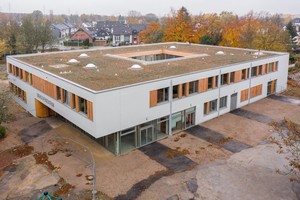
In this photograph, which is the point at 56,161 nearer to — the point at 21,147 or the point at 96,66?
the point at 21,147

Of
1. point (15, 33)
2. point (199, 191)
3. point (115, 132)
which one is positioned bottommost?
point (199, 191)

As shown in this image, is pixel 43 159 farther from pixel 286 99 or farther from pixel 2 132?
pixel 286 99

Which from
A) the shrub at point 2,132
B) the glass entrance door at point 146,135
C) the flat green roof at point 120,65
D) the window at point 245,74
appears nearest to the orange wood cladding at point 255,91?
the window at point 245,74

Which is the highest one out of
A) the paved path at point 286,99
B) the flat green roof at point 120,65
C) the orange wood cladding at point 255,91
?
the flat green roof at point 120,65

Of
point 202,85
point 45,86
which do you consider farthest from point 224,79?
point 45,86

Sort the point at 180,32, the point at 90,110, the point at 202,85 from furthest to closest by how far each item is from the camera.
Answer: the point at 180,32 → the point at 202,85 → the point at 90,110

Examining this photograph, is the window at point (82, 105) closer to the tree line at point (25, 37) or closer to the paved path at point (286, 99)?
the paved path at point (286, 99)

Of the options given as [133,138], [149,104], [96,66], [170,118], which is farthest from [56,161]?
[96,66]
